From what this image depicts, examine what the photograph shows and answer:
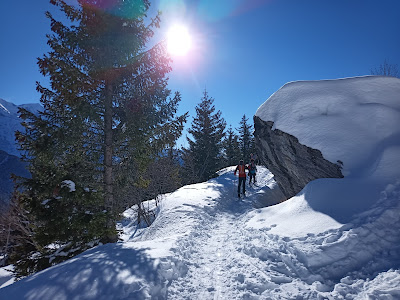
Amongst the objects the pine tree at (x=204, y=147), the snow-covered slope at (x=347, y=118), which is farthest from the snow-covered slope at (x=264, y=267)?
the pine tree at (x=204, y=147)

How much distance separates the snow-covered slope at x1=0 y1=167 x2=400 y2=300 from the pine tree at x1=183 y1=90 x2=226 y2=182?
17708mm

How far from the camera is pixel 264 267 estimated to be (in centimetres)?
396

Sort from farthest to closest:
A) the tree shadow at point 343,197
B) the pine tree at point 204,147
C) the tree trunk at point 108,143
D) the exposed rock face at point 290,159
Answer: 1. the pine tree at point 204,147
2. the tree trunk at point 108,143
3. the exposed rock face at point 290,159
4. the tree shadow at point 343,197

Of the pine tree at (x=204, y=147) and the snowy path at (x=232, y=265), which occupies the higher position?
the pine tree at (x=204, y=147)

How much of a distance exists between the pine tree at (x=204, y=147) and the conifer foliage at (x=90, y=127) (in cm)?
1464

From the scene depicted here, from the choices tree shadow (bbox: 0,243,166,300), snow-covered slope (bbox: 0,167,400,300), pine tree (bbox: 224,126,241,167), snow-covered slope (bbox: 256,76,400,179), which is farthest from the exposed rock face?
pine tree (bbox: 224,126,241,167)

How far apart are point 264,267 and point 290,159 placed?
5284mm

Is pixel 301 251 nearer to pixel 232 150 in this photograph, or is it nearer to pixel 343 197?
pixel 343 197

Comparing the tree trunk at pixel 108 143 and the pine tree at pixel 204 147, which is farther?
the pine tree at pixel 204 147

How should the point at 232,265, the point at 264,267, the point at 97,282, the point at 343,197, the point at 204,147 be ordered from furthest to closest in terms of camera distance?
the point at 204,147
the point at 343,197
the point at 232,265
the point at 264,267
the point at 97,282

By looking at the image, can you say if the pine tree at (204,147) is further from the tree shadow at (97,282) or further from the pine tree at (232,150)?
the tree shadow at (97,282)

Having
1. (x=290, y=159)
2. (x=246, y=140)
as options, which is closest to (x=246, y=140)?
(x=246, y=140)


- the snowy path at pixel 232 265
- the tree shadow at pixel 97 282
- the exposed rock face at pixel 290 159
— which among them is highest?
the exposed rock face at pixel 290 159

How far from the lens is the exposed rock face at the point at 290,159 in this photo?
253 inches
